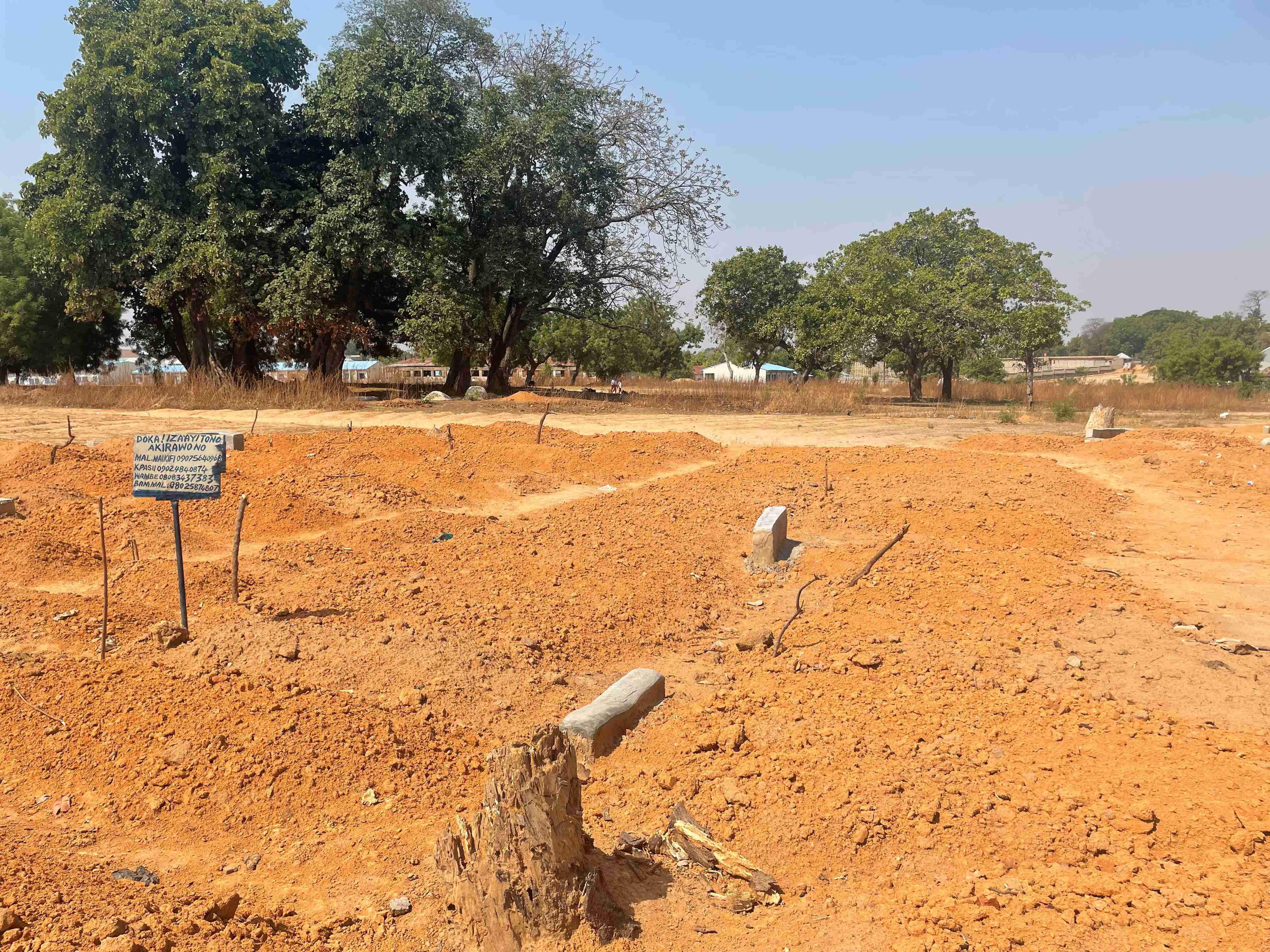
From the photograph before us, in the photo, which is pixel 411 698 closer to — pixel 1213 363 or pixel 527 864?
pixel 527 864

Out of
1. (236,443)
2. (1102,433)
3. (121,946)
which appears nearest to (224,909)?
(121,946)

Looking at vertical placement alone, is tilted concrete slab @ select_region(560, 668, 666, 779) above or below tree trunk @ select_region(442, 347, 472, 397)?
below

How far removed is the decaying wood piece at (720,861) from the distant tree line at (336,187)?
19.1m

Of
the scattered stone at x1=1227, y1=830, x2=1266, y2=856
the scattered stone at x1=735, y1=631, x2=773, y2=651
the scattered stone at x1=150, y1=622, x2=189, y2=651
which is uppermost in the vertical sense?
the scattered stone at x1=150, y1=622, x2=189, y2=651

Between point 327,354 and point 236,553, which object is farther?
point 327,354

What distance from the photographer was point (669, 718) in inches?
170

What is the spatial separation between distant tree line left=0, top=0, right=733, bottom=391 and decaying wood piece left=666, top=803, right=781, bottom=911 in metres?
19.1

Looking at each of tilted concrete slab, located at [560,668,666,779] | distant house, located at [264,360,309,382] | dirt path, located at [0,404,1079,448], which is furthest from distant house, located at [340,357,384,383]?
tilted concrete slab, located at [560,668,666,779]

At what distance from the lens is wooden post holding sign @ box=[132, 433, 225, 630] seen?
513 cm

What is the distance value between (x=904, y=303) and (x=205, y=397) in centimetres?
2097

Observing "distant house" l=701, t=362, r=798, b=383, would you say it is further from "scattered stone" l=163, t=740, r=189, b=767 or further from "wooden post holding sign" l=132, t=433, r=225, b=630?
"scattered stone" l=163, t=740, r=189, b=767

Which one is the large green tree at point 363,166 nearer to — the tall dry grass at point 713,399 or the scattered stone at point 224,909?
the tall dry grass at point 713,399

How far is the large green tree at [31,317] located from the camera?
27.3 m

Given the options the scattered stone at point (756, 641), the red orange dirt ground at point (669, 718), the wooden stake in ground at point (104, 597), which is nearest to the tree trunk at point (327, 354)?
the red orange dirt ground at point (669, 718)
